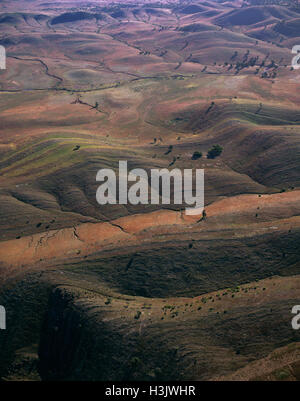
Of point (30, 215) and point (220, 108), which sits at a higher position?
point (220, 108)

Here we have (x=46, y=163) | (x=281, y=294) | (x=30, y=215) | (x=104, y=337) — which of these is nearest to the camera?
(x=104, y=337)

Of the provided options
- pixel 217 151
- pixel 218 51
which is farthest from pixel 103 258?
pixel 218 51

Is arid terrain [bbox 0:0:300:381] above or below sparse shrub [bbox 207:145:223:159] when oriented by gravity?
below

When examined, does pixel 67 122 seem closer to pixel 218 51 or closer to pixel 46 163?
pixel 46 163

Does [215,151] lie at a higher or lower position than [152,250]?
higher

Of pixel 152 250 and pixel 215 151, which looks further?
pixel 215 151

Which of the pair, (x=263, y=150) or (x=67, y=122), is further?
(x=67, y=122)

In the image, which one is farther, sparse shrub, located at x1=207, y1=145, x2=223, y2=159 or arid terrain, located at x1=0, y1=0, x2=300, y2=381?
sparse shrub, located at x1=207, y1=145, x2=223, y2=159

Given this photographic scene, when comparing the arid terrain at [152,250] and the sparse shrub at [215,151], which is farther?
the sparse shrub at [215,151]

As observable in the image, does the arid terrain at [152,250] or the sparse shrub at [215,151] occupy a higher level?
the sparse shrub at [215,151]
